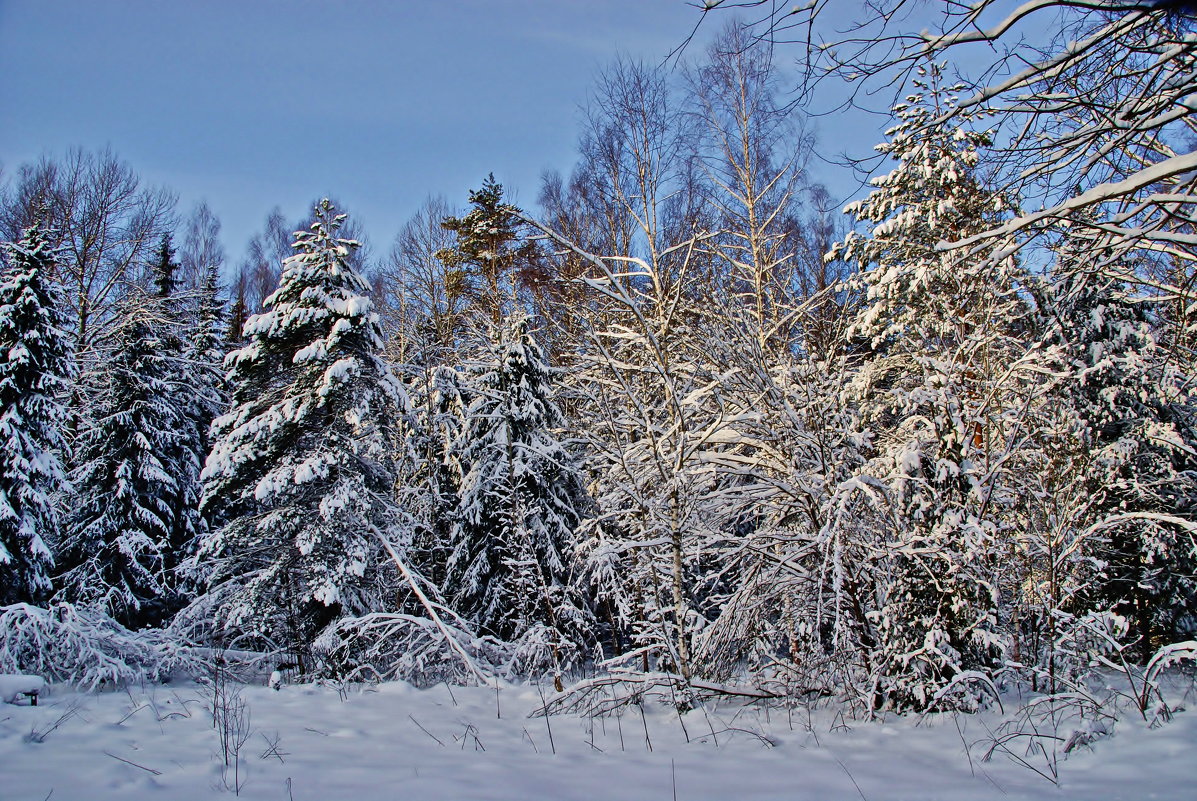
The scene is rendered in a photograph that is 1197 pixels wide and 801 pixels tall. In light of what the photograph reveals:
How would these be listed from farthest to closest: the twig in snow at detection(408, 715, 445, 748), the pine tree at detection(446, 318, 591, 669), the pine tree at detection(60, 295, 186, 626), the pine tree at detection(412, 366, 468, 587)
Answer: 1. the pine tree at detection(412, 366, 468, 587)
2. the pine tree at detection(60, 295, 186, 626)
3. the pine tree at detection(446, 318, 591, 669)
4. the twig in snow at detection(408, 715, 445, 748)

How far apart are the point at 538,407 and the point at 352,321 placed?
4070 mm

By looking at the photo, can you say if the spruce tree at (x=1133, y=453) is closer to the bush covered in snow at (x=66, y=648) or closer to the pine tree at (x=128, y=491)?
the bush covered in snow at (x=66, y=648)

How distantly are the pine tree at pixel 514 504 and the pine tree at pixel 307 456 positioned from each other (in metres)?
2.16

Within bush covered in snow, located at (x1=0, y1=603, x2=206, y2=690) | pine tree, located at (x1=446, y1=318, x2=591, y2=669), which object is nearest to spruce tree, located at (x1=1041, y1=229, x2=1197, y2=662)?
pine tree, located at (x1=446, y1=318, x2=591, y2=669)

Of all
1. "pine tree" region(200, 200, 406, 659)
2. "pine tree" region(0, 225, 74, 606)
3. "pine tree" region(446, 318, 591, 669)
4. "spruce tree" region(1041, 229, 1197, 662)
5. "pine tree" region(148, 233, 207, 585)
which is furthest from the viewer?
"pine tree" region(148, 233, 207, 585)

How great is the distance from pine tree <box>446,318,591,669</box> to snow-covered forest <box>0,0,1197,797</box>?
0.37ft

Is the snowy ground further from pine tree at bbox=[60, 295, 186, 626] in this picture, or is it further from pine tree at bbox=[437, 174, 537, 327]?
pine tree at bbox=[437, 174, 537, 327]

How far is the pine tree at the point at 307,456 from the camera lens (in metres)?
10.7

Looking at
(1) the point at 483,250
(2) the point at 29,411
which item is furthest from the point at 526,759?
(1) the point at 483,250

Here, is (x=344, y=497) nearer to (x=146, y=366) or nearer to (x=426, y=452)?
(x=426, y=452)

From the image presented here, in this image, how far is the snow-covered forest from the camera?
528 cm

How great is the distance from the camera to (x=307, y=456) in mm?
10883

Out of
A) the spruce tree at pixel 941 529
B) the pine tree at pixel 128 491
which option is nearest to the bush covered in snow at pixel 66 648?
the pine tree at pixel 128 491

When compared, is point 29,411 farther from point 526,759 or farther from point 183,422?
point 526,759
